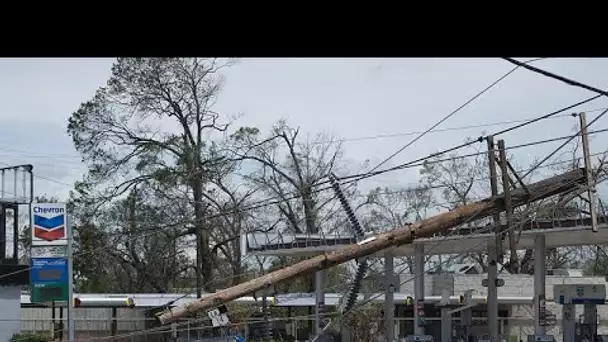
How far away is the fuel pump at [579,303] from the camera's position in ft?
96.4

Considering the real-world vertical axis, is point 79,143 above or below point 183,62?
below

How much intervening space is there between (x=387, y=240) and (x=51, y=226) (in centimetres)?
1393

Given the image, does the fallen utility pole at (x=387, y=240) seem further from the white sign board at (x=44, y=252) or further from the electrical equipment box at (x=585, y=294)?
the white sign board at (x=44, y=252)

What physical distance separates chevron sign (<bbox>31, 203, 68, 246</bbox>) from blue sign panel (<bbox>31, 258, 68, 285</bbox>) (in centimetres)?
54

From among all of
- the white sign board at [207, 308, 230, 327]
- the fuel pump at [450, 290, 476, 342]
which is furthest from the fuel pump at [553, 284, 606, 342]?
the white sign board at [207, 308, 230, 327]

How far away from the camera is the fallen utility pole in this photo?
20891 millimetres

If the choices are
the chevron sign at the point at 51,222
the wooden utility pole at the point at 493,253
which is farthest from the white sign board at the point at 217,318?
the chevron sign at the point at 51,222

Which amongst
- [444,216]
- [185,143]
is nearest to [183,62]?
[185,143]

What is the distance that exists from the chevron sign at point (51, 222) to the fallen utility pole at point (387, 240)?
11117 millimetres

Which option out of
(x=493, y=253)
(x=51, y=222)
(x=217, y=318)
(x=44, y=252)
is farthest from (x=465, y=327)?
(x=217, y=318)

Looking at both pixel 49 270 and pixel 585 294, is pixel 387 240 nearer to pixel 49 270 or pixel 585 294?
pixel 585 294
